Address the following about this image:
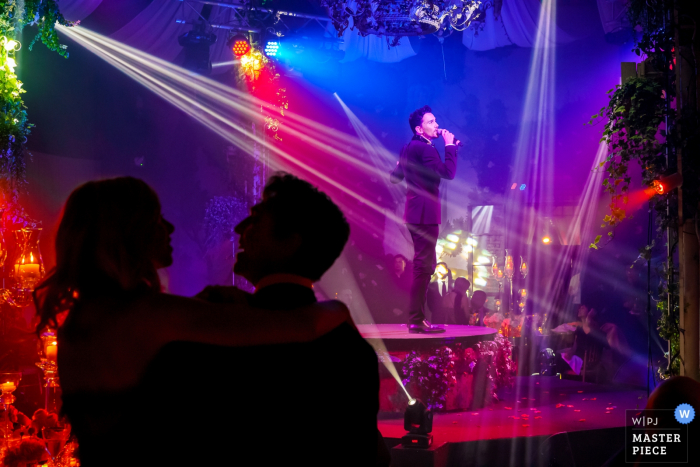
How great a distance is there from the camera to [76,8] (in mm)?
7246

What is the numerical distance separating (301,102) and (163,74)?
103 inches

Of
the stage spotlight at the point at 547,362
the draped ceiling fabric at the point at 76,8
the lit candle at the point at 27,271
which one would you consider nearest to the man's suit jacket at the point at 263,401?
the lit candle at the point at 27,271

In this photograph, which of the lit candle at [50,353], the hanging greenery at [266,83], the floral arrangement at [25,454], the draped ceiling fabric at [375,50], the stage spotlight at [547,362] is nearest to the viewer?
the floral arrangement at [25,454]

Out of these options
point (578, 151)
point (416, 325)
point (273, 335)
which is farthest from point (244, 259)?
point (578, 151)

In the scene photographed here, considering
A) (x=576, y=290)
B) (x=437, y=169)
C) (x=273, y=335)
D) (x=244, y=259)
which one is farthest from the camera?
(x=576, y=290)

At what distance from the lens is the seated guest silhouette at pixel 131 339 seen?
3.59 feet

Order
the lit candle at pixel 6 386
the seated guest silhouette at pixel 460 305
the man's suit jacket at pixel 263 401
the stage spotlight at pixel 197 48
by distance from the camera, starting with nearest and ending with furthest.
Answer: the man's suit jacket at pixel 263 401 < the lit candle at pixel 6 386 < the seated guest silhouette at pixel 460 305 < the stage spotlight at pixel 197 48

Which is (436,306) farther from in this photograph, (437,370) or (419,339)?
(419,339)

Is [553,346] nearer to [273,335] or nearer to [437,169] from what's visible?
[437,169]

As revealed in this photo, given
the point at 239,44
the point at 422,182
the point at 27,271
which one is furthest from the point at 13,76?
the point at 239,44

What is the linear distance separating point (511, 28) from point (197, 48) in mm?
5268

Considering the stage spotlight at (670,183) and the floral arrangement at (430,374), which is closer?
the stage spotlight at (670,183)

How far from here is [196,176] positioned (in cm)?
1096

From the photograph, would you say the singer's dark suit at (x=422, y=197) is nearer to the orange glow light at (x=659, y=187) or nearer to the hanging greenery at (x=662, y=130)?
the hanging greenery at (x=662, y=130)
